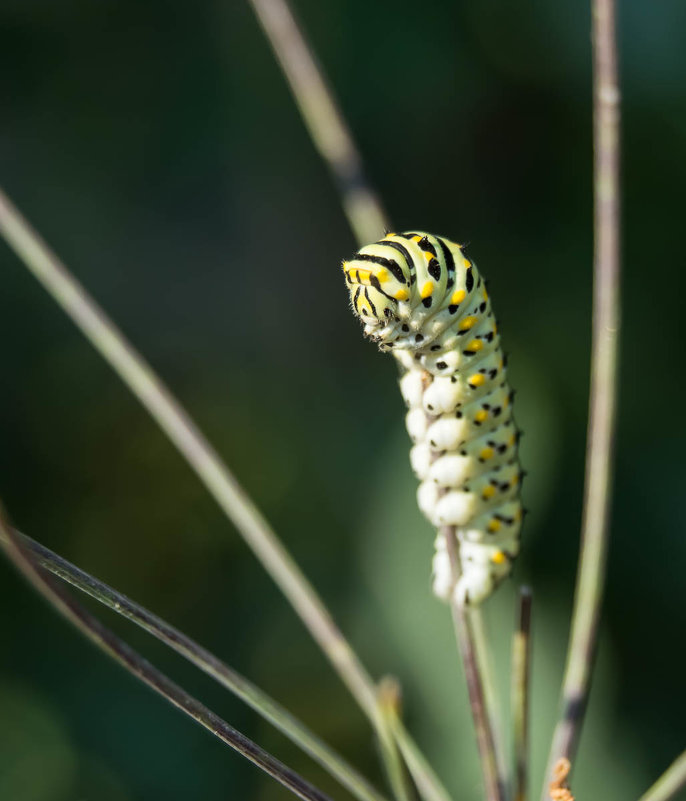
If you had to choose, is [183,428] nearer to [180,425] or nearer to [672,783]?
[180,425]

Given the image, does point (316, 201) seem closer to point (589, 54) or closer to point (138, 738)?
point (589, 54)

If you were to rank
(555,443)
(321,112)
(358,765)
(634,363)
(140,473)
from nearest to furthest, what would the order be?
(321,112) < (555,443) < (358,765) < (634,363) < (140,473)

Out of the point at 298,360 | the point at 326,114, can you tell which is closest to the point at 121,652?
the point at 326,114

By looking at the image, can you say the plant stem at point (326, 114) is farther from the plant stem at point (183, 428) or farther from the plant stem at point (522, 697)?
the plant stem at point (522, 697)

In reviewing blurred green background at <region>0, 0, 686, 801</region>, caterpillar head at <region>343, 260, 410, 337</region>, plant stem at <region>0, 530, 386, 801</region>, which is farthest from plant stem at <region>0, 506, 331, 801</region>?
blurred green background at <region>0, 0, 686, 801</region>

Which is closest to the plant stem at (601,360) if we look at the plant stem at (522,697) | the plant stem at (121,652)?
the plant stem at (522,697)

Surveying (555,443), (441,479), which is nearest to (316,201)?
(555,443)
